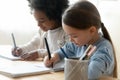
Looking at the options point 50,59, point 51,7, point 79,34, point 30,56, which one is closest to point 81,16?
point 79,34

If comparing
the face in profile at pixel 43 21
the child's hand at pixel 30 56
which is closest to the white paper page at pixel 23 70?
the child's hand at pixel 30 56

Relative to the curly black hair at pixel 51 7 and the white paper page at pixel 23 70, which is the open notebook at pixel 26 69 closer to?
the white paper page at pixel 23 70

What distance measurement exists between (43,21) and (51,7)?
0.37 feet

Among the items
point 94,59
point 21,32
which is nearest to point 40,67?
point 94,59

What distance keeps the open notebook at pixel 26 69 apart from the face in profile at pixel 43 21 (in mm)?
355

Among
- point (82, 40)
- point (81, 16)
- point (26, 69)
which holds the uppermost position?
point (81, 16)

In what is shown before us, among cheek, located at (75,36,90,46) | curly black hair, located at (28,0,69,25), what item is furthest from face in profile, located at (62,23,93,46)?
curly black hair, located at (28,0,69,25)

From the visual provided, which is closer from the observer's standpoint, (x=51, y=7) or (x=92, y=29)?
(x=92, y=29)

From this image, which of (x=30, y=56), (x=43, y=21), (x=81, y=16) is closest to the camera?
(x=81, y=16)

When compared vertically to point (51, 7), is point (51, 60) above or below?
below

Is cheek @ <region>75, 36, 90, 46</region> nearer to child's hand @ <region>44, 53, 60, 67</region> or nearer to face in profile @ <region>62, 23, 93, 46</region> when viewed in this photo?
face in profile @ <region>62, 23, 93, 46</region>

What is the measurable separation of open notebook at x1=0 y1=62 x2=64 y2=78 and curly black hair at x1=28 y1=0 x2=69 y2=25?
421 mm

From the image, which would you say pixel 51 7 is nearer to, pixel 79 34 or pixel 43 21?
pixel 43 21

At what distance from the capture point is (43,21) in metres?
1.59
